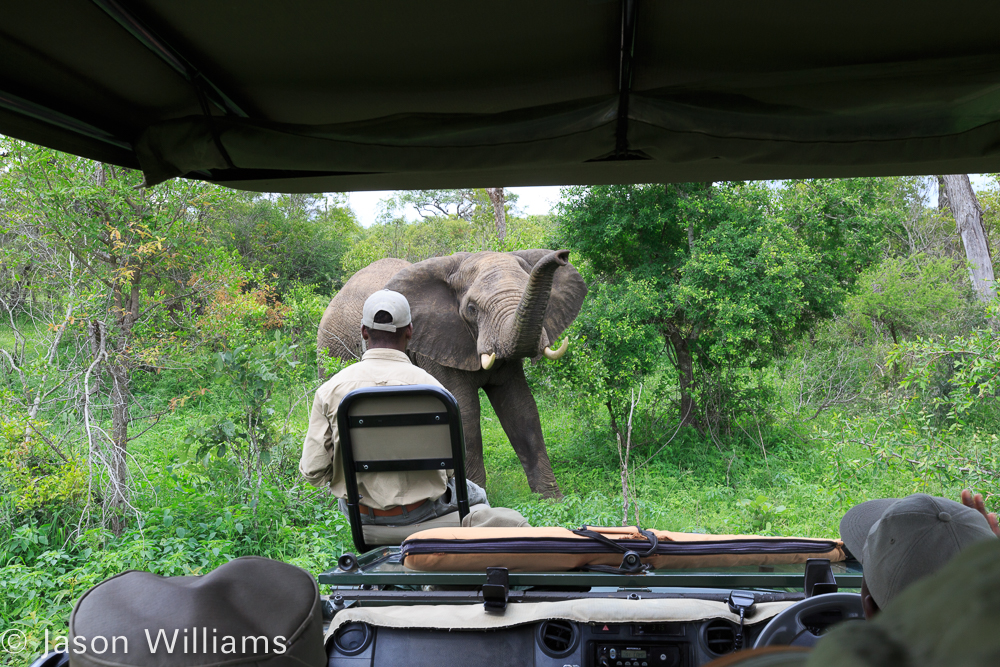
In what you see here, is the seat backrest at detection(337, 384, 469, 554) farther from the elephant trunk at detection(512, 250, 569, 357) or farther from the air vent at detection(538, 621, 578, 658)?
the elephant trunk at detection(512, 250, 569, 357)

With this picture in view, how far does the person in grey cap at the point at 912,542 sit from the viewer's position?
123 cm

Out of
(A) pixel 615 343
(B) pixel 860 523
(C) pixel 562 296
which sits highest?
(C) pixel 562 296

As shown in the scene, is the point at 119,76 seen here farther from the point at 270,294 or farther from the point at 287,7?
the point at 270,294

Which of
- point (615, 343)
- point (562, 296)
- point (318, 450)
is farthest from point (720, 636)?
point (562, 296)

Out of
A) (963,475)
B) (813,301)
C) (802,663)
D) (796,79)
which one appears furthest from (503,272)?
(802,663)

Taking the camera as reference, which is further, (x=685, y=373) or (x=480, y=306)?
(x=685, y=373)

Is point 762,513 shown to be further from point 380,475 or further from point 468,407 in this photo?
point 380,475

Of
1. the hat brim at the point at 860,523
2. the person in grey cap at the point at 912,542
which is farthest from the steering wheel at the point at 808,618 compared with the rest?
the hat brim at the point at 860,523

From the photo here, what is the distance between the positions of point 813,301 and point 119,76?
263 inches

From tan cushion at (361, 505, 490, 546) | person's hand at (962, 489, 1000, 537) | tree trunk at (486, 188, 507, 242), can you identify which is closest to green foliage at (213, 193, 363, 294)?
tree trunk at (486, 188, 507, 242)

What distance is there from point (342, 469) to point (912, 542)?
2277 millimetres

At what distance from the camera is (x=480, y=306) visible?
21.6 ft

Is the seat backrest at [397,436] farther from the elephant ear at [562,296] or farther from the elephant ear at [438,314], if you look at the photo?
the elephant ear at [562,296]

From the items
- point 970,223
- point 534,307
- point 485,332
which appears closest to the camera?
point 534,307
